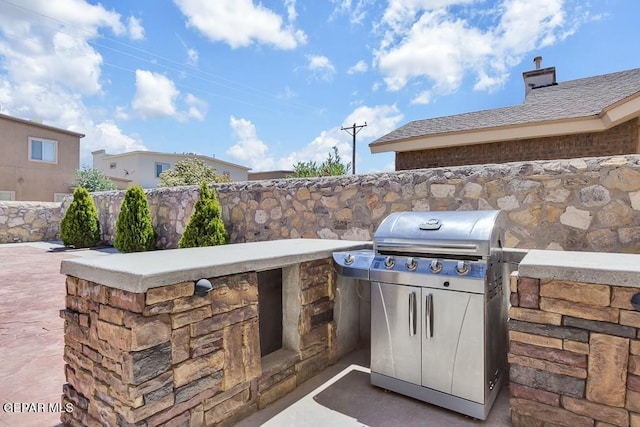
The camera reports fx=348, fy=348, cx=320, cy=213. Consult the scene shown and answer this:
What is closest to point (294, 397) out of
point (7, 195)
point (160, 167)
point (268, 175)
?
point (7, 195)

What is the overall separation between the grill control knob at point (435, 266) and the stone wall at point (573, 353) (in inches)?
16.0

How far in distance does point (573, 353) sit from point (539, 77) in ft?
36.3

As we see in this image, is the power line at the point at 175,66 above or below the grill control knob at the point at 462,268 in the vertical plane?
above

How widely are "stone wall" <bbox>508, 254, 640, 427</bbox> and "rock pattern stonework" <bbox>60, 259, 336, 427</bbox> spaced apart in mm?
1529

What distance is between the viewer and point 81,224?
32.3ft

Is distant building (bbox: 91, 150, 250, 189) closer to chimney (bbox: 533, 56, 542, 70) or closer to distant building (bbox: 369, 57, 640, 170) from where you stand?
distant building (bbox: 369, 57, 640, 170)

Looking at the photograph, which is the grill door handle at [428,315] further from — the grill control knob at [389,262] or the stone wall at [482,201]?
the stone wall at [482,201]

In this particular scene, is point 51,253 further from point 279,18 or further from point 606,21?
point 606,21

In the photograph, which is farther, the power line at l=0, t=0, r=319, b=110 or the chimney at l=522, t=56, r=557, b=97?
the power line at l=0, t=0, r=319, b=110

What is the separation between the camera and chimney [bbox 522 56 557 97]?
10.2m

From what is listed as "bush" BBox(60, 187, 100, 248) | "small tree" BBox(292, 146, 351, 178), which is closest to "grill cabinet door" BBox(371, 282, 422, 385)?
"small tree" BBox(292, 146, 351, 178)

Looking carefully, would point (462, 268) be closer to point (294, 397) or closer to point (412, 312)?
point (412, 312)

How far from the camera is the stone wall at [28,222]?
1088 cm

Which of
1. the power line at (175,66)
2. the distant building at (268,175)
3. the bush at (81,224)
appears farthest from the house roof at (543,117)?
the distant building at (268,175)
